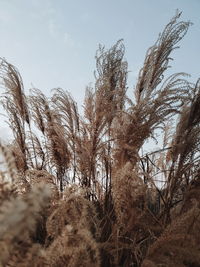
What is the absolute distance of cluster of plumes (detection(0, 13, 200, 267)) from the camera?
4.44 ft

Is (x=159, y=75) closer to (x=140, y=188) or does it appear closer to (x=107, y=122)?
(x=107, y=122)

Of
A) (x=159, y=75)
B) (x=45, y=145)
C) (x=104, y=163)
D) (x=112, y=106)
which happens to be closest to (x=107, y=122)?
(x=112, y=106)

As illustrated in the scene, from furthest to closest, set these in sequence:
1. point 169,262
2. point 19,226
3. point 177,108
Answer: point 177,108 < point 169,262 < point 19,226

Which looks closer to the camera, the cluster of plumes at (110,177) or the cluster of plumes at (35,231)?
the cluster of plumes at (35,231)

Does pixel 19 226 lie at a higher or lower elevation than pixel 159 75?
lower

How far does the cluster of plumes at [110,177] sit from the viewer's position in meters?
1.35

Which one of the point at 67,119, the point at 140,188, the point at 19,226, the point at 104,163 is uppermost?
the point at 67,119

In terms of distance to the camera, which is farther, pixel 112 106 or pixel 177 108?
pixel 112 106

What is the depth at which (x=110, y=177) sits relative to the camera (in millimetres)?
3439

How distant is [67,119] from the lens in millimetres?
4266

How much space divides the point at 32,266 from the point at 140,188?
0.95 metres

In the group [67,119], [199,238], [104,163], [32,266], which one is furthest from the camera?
[67,119]

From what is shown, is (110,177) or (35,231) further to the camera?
(110,177)

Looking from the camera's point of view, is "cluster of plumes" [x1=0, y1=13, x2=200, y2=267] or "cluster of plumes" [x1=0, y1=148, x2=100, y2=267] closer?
"cluster of plumes" [x1=0, y1=148, x2=100, y2=267]
